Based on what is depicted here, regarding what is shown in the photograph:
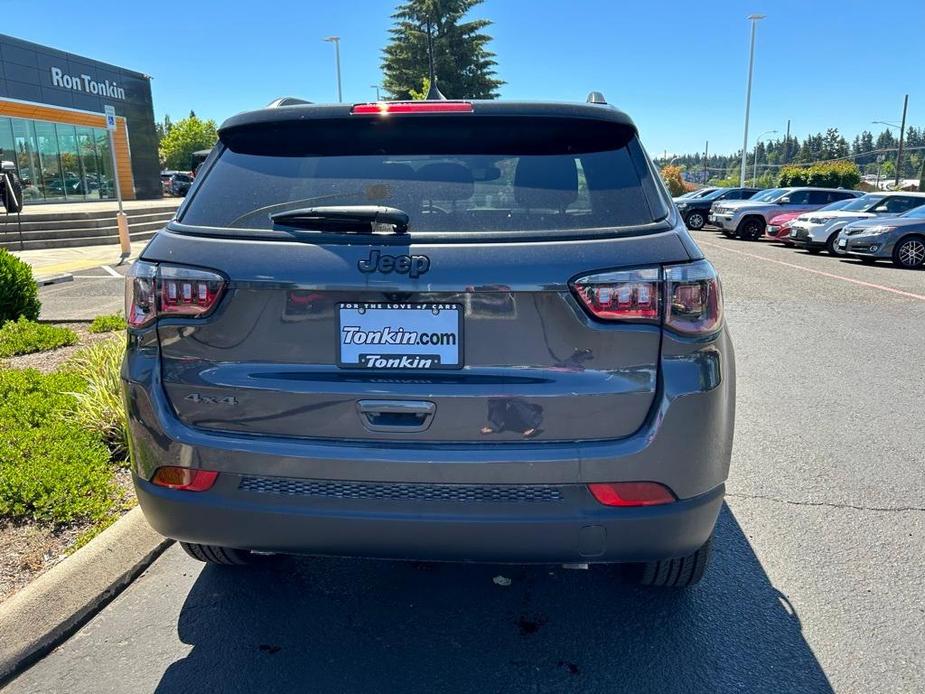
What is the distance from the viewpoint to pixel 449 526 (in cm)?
207

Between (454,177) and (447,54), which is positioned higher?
(447,54)

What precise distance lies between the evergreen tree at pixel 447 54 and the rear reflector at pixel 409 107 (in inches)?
1858

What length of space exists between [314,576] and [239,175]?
5.36ft

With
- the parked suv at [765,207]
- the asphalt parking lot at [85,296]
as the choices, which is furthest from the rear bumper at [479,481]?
the parked suv at [765,207]

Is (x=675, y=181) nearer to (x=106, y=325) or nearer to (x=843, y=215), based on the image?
(x=843, y=215)

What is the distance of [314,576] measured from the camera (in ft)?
9.76

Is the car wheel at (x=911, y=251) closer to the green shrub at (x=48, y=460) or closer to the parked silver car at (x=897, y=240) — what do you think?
the parked silver car at (x=897, y=240)

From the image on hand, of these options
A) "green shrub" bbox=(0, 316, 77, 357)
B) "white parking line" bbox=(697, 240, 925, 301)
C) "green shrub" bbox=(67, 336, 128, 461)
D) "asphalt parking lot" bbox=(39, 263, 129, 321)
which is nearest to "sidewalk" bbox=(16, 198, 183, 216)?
"asphalt parking lot" bbox=(39, 263, 129, 321)

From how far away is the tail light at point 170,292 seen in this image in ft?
7.01

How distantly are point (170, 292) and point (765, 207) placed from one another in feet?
76.3

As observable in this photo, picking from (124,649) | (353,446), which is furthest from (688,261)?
(124,649)

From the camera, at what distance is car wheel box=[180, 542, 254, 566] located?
9.06ft

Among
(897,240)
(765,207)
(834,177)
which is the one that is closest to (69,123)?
(765,207)

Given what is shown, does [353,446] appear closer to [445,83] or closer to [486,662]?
[486,662]
